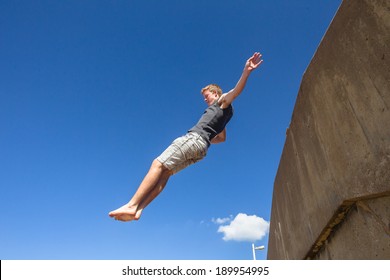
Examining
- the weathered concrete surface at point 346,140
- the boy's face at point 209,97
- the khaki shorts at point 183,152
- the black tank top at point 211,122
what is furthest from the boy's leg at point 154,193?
the weathered concrete surface at point 346,140

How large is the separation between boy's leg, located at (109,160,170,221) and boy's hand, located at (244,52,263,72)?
1663 millimetres

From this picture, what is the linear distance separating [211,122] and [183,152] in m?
0.60

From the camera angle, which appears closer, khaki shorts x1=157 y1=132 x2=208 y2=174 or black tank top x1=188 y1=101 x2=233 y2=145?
khaki shorts x1=157 y1=132 x2=208 y2=174

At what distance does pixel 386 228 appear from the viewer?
2219 millimetres

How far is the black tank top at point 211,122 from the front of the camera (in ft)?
12.6

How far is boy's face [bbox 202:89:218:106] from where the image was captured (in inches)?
169

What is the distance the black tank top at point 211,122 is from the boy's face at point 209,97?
0.72ft

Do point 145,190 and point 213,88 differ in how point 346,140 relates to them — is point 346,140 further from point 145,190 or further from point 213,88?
point 213,88

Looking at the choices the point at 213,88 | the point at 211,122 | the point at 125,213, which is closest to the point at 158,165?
the point at 125,213

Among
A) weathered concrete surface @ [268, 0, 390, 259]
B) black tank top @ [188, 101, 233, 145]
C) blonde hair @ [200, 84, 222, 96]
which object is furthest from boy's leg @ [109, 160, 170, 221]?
weathered concrete surface @ [268, 0, 390, 259]

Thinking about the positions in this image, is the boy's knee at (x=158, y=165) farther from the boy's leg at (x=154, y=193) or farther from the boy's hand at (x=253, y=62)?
the boy's hand at (x=253, y=62)

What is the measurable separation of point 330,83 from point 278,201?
9.25 feet

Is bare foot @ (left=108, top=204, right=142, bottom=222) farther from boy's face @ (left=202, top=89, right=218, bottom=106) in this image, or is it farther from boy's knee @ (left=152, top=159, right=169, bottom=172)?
boy's face @ (left=202, top=89, right=218, bottom=106)
